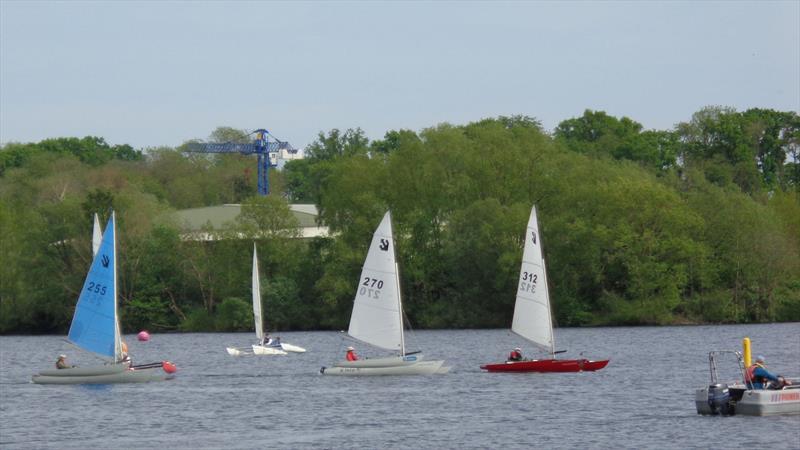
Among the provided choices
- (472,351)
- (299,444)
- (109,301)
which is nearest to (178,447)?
(299,444)

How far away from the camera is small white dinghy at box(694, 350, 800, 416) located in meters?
42.4

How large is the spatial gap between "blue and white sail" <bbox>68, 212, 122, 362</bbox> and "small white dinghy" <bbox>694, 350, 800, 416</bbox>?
24071 mm

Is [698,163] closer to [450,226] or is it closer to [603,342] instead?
[450,226]

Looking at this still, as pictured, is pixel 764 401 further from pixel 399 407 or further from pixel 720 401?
pixel 399 407

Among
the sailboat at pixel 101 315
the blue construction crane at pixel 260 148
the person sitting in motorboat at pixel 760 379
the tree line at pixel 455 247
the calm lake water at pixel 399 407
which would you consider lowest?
the calm lake water at pixel 399 407

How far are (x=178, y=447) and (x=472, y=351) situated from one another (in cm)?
3819

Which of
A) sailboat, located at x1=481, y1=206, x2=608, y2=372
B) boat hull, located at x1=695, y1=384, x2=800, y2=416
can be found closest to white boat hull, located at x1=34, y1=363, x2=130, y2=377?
sailboat, located at x1=481, y1=206, x2=608, y2=372

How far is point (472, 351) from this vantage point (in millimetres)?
77875

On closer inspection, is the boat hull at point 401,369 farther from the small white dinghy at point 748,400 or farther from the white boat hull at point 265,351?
the white boat hull at point 265,351

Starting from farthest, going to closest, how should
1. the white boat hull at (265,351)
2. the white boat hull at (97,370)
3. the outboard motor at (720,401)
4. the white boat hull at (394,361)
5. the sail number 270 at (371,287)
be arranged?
the white boat hull at (265,351)
the white boat hull at (394,361)
the sail number 270 at (371,287)
the white boat hull at (97,370)
the outboard motor at (720,401)

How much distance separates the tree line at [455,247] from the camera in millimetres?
100000

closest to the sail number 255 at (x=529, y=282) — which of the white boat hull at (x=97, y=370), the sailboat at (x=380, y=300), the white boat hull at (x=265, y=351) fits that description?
the sailboat at (x=380, y=300)

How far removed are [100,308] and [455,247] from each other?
5079 cm

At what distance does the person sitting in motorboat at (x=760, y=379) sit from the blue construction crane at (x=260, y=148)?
453ft
